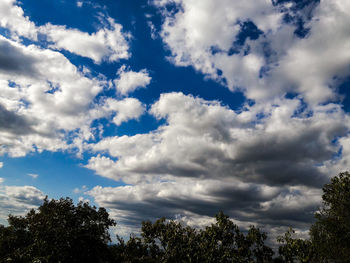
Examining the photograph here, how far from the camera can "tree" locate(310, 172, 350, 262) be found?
33.0m

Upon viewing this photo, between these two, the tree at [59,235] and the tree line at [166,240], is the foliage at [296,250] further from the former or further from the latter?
the tree at [59,235]

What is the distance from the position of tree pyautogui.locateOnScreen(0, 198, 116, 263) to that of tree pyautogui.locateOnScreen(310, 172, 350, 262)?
98.4ft

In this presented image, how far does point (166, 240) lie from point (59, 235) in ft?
51.9

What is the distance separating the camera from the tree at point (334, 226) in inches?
1298

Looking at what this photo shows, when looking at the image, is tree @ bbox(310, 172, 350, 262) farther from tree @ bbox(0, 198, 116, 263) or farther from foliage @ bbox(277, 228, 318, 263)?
tree @ bbox(0, 198, 116, 263)

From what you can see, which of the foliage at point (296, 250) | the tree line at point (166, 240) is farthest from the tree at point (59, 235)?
the foliage at point (296, 250)

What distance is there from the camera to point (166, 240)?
134 ft

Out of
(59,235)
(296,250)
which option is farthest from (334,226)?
(59,235)

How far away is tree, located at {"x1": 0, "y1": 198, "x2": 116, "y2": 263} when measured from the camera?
32.6m

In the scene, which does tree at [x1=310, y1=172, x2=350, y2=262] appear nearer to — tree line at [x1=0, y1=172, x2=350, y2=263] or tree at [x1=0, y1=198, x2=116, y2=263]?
tree line at [x1=0, y1=172, x2=350, y2=263]

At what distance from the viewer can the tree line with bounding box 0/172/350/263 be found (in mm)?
33438

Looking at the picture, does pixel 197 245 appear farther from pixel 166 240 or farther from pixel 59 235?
pixel 59 235

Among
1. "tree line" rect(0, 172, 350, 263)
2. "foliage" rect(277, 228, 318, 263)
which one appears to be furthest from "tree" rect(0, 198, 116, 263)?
"foliage" rect(277, 228, 318, 263)

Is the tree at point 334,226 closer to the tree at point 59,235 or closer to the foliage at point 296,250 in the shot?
the foliage at point 296,250
